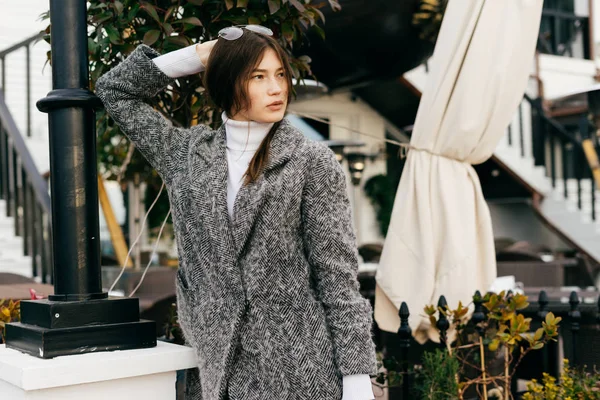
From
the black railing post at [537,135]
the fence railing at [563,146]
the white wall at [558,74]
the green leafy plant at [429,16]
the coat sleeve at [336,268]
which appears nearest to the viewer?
the coat sleeve at [336,268]

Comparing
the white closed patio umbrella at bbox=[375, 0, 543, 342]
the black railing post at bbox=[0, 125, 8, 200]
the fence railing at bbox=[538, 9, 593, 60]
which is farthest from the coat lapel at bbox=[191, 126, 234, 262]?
the fence railing at bbox=[538, 9, 593, 60]

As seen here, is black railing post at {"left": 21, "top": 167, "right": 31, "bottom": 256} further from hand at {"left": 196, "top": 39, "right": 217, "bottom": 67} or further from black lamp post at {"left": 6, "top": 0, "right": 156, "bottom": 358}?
hand at {"left": 196, "top": 39, "right": 217, "bottom": 67}

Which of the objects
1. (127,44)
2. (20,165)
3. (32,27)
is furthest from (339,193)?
(32,27)

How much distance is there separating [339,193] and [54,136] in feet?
2.40

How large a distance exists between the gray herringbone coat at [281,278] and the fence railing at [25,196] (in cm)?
424

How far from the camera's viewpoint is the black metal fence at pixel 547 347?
2834mm

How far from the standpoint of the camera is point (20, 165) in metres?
6.03

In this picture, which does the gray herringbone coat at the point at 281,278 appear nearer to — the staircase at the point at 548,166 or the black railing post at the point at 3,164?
the black railing post at the point at 3,164

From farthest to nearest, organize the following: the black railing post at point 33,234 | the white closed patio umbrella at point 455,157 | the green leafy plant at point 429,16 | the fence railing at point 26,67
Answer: the fence railing at point 26,67 → the black railing post at point 33,234 → the green leafy plant at point 429,16 → the white closed patio umbrella at point 455,157

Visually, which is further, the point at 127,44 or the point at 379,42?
the point at 379,42

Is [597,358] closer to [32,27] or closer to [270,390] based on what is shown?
[270,390]

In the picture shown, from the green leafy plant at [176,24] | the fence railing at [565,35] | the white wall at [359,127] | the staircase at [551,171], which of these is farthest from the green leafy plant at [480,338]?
the fence railing at [565,35]

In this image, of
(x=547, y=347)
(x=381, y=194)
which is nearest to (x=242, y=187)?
(x=547, y=347)

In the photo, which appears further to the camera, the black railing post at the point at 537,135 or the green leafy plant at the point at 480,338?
the black railing post at the point at 537,135
